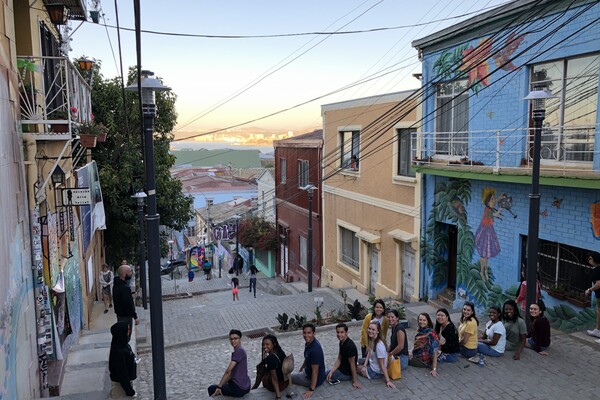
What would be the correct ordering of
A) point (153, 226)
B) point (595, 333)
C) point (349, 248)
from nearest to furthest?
point (153, 226), point (595, 333), point (349, 248)

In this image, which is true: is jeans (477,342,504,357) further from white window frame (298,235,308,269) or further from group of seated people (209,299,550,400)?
white window frame (298,235,308,269)

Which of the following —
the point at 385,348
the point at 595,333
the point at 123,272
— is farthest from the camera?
the point at 123,272

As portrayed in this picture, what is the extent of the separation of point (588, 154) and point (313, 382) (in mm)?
7133

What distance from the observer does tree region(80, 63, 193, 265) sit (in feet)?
54.4

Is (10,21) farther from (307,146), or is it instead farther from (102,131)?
(307,146)

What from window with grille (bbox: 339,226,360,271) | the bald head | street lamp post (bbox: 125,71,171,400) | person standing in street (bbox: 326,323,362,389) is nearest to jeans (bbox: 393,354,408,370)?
person standing in street (bbox: 326,323,362,389)

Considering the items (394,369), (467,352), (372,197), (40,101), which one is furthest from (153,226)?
(372,197)

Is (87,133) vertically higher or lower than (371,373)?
higher

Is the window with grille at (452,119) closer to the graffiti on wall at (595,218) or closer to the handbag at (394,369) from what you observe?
the graffiti on wall at (595,218)

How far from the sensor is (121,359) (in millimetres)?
7387

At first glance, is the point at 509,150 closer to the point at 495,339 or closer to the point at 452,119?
the point at 452,119

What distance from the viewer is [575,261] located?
406 inches

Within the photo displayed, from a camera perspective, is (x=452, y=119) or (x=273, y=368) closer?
(x=273, y=368)

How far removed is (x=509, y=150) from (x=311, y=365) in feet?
23.5
